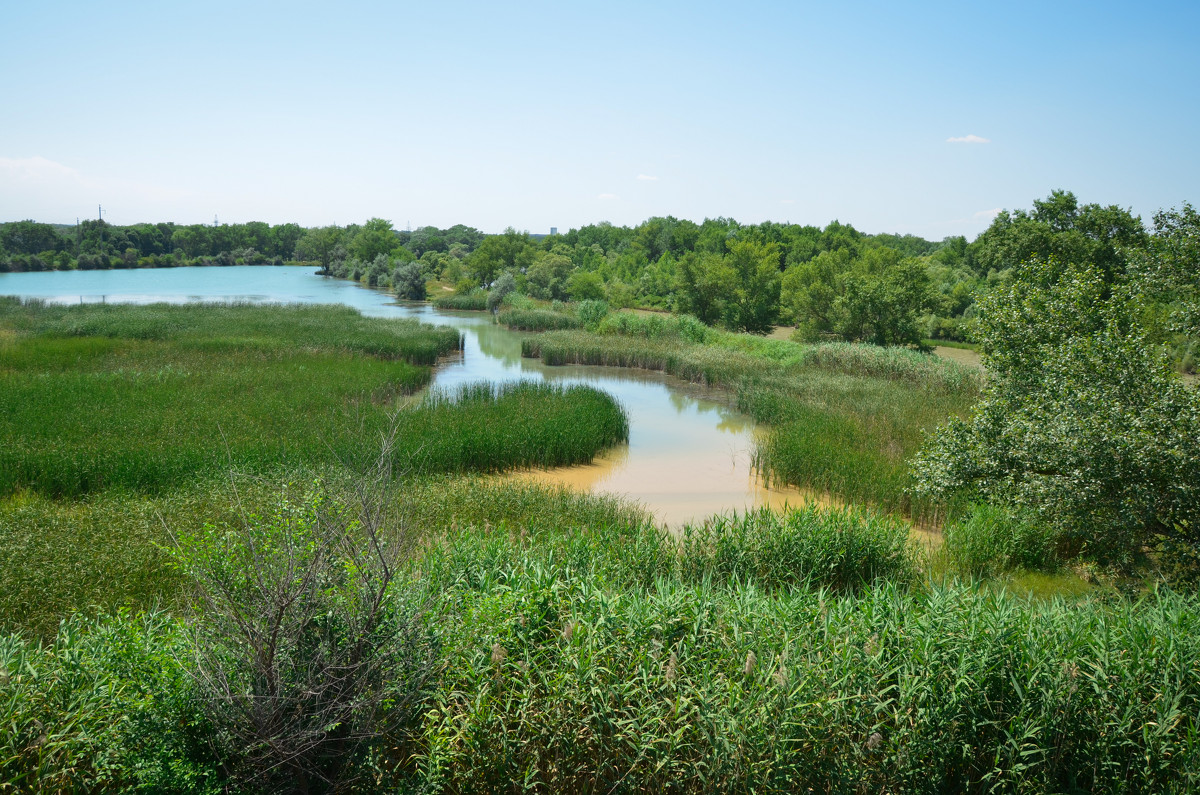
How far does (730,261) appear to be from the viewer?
46.2 m

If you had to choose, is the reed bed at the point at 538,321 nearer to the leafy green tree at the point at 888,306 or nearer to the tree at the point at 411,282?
the leafy green tree at the point at 888,306

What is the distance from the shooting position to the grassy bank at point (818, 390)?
13648 millimetres

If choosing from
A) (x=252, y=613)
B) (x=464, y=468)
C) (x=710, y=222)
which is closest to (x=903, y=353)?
(x=464, y=468)

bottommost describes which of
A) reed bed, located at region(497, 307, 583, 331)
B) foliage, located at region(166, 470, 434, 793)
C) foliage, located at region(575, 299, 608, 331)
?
foliage, located at region(166, 470, 434, 793)

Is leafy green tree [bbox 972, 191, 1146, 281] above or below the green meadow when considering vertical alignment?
above

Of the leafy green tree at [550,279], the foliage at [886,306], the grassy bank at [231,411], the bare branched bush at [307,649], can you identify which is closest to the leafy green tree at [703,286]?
the foliage at [886,306]

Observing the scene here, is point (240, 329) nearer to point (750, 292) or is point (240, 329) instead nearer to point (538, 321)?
point (538, 321)

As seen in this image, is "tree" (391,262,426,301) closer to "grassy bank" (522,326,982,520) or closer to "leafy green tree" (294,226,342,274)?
"grassy bank" (522,326,982,520)

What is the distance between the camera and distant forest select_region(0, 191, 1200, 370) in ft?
110

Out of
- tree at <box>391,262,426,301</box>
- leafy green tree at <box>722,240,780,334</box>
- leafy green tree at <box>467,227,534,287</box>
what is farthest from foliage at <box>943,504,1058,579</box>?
leafy green tree at <box>467,227,534,287</box>

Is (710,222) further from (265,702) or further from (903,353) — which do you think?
(265,702)

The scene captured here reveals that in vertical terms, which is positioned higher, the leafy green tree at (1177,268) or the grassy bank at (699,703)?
the leafy green tree at (1177,268)

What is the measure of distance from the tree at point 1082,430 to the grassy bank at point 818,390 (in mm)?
3019

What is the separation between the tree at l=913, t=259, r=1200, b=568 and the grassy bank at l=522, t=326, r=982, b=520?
302 centimetres
